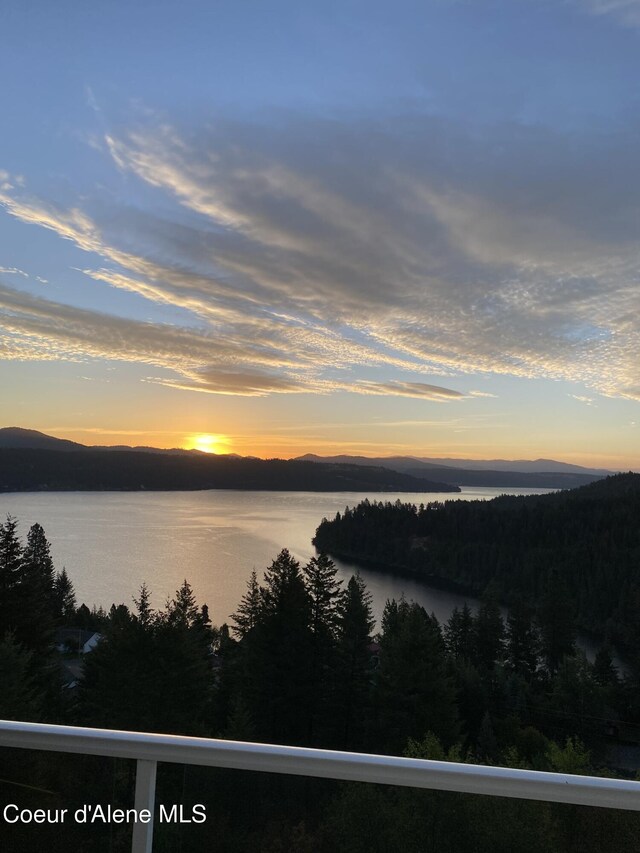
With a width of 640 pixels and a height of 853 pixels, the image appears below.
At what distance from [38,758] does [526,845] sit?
76 cm

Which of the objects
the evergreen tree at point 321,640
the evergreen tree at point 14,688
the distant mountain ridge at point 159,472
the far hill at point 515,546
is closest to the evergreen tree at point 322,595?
the evergreen tree at point 321,640

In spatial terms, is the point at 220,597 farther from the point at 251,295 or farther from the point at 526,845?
the point at 526,845

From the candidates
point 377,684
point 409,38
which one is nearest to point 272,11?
point 409,38

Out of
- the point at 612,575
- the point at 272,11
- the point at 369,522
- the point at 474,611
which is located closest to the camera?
the point at 272,11

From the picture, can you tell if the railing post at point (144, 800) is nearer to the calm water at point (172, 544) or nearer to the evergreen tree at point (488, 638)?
the evergreen tree at point (488, 638)

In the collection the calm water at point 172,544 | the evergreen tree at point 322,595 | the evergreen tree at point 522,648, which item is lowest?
the evergreen tree at point 522,648

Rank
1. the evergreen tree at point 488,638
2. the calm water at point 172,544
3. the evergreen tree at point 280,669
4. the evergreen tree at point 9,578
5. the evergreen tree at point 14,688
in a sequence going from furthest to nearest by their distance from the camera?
the calm water at point 172,544
the evergreen tree at point 488,638
the evergreen tree at point 280,669
the evergreen tree at point 9,578
the evergreen tree at point 14,688

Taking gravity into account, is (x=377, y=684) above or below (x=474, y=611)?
above

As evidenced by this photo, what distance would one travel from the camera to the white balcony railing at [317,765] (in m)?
0.78

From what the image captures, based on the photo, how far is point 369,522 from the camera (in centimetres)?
4997

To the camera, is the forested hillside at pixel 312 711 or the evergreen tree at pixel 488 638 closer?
the forested hillside at pixel 312 711

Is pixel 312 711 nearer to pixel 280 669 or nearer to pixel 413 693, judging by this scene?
pixel 280 669

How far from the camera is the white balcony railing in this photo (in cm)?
78

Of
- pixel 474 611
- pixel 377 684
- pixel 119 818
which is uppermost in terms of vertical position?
pixel 119 818
